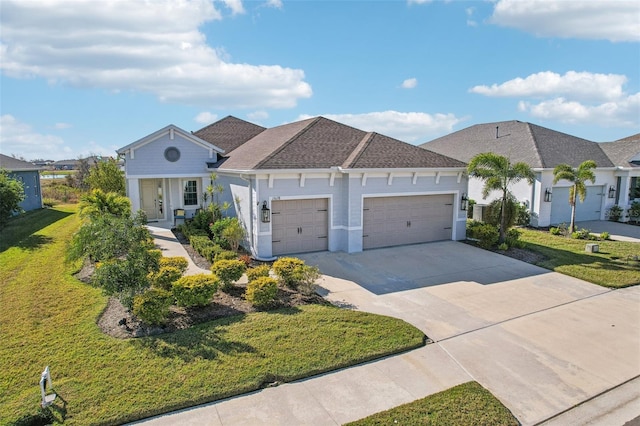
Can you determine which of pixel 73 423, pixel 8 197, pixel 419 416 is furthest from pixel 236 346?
pixel 8 197

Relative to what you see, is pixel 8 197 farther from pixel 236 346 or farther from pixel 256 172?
pixel 236 346

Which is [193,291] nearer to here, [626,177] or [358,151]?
[358,151]

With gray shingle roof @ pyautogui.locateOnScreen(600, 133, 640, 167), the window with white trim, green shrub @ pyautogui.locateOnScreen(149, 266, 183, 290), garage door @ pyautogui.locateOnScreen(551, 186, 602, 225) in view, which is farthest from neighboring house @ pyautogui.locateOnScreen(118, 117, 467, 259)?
gray shingle roof @ pyautogui.locateOnScreen(600, 133, 640, 167)

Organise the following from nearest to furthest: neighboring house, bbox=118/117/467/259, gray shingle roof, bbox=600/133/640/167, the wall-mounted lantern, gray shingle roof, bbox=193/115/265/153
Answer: the wall-mounted lantern, neighboring house, bbox=118/117/467/259, gray shingle roof, bbox=193/115/265/153, gray shingle roof, bbox=600/133/640/167

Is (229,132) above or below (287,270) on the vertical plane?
above

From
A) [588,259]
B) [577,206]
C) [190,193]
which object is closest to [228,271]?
[190,193]

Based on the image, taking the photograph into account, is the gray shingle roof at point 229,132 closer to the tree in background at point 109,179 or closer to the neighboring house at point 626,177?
the tree in background at point 109,179

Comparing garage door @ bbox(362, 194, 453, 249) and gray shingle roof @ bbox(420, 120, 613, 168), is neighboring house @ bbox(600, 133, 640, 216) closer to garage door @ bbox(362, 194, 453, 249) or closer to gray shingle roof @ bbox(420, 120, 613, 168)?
gray shingle roof @ bbox(420, 120, 613, 168)
